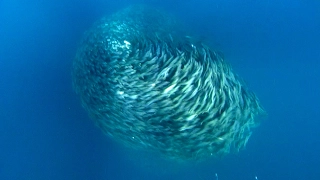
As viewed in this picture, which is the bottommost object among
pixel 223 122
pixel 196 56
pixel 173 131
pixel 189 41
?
pixel 173 131

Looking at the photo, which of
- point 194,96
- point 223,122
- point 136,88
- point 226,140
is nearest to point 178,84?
point 194,96

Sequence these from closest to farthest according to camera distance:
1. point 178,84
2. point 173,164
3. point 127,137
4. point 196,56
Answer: point 178,84 → point 196,56 → point 127,137 → point 173,164

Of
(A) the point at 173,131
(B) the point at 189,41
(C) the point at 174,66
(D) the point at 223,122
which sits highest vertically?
(B) the point at 189,41

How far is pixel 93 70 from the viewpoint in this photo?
4.70 m

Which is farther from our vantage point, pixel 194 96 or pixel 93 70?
pixel 93 70

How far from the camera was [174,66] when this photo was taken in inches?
170

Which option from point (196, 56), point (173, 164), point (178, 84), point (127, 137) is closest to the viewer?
point (178, 84)

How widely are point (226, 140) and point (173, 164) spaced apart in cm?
112

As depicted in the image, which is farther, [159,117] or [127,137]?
[127,137]

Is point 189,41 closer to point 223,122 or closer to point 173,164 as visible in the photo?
A: point 223,122

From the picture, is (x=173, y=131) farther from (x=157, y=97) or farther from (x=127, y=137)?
(x=127, y=137)

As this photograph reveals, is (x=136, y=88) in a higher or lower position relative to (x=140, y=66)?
lower

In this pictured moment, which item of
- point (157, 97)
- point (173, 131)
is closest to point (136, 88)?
point (157, 97)

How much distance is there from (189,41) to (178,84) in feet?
3.12
